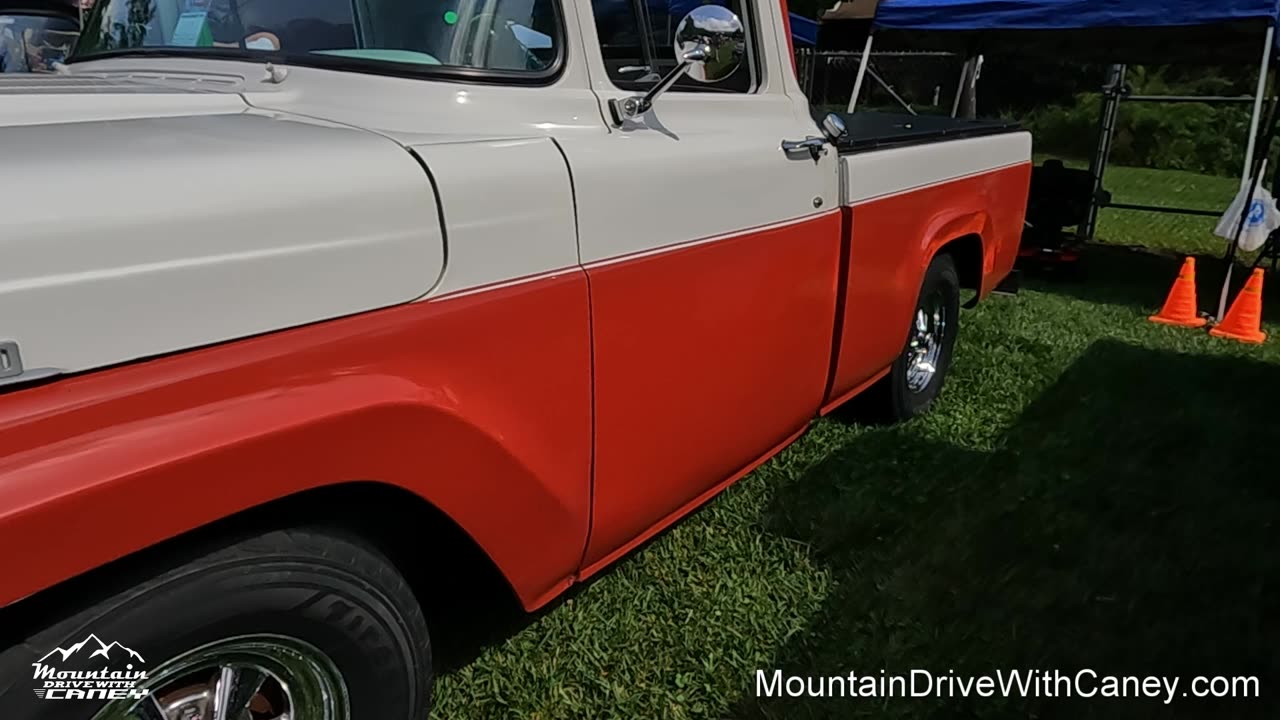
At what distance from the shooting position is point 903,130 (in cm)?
383

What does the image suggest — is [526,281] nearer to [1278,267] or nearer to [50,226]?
[50,226]

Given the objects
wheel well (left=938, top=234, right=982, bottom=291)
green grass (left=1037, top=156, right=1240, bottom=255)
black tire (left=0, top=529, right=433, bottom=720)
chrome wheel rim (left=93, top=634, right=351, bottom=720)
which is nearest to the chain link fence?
green grass (left=1037, top=156, right=1240, bottom=255)

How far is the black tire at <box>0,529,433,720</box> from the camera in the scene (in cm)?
134

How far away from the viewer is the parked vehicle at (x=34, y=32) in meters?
3.12

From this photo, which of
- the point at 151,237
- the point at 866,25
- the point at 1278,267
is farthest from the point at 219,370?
the point at 1278,267

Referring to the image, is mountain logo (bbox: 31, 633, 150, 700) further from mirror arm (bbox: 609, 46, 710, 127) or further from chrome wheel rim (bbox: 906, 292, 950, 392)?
chrome wheel rim (bbox: 906, 292, 950, 392)

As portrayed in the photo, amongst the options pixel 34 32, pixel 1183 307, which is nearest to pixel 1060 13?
pixel 1183 307

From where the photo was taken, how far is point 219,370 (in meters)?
1.39

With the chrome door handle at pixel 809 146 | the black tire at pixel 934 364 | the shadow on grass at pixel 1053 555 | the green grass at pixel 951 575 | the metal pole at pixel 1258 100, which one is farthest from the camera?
the metal pole at pixel 1258 100

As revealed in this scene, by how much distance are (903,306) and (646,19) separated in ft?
5.38

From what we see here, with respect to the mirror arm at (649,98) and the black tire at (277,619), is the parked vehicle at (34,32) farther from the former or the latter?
the black tire at (277,619)

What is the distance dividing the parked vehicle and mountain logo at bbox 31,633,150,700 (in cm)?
249

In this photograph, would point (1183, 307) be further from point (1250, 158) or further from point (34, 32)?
point (34, 32)

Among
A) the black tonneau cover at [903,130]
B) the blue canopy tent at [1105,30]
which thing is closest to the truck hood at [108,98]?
the black tonneau cover at [903,130]
